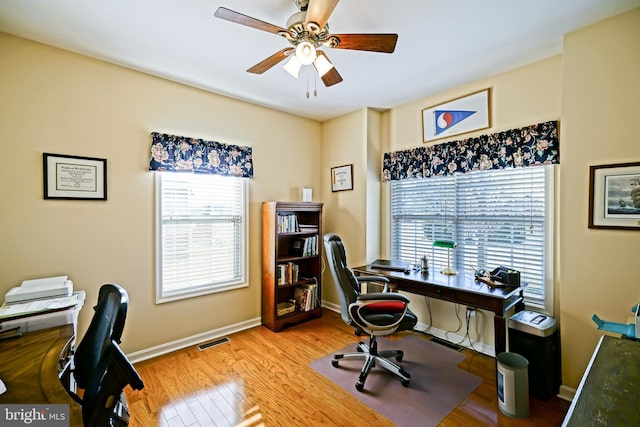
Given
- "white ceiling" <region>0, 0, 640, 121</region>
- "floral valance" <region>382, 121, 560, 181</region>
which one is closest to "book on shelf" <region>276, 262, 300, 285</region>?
"floral valance" <region>382, 121, 560, 181</region>

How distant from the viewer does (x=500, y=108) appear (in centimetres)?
270

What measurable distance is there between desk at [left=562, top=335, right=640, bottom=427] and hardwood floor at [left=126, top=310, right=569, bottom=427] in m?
1.07

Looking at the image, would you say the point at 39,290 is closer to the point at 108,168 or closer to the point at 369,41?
the point at 108,168

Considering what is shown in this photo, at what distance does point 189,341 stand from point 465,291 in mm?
2710

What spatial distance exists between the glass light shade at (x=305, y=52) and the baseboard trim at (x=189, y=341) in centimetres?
284

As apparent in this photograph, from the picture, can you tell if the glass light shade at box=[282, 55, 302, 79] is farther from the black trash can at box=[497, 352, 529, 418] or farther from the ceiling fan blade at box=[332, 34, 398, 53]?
the black trash can at box=[497, 352, 529, 418]

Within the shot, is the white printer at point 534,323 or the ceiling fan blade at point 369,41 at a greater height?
the ceiling fan blade at point 369,41

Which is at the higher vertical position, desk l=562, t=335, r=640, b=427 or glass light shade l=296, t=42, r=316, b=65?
glass light shade l=296, t=42, r=316, b=65

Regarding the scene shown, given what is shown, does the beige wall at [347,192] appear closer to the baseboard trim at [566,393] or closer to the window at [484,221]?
the window at [484,221]

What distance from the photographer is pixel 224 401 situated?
2.10 meters

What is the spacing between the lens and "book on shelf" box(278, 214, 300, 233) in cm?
340

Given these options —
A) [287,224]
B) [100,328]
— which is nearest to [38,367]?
[100,328]

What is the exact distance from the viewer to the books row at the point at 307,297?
11.8 feet

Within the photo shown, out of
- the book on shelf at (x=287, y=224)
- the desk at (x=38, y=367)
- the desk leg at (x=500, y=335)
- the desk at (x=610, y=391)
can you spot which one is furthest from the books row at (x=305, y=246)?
the desk at (x=610, y=391)
